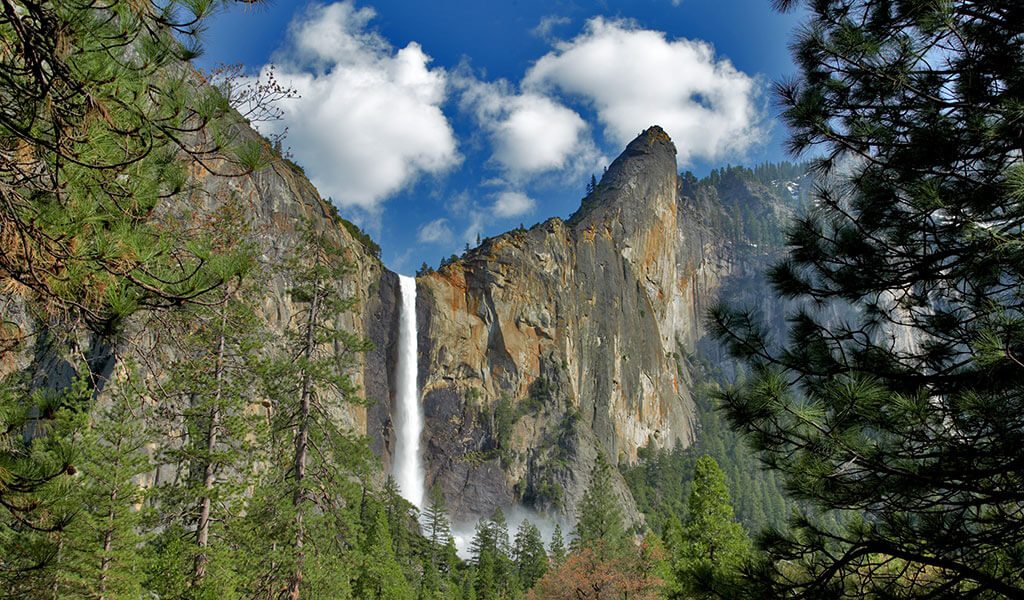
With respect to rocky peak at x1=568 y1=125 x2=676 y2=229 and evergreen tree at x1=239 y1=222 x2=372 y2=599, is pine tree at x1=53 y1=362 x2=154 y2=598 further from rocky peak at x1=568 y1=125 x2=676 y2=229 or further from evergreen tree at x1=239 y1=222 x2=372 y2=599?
rocky peak at x1=568 y1=125 x2=676 y2=229

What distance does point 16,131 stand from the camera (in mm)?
3023

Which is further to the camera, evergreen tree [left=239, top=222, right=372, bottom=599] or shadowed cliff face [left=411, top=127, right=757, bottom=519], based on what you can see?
shadowed cliff face [left=411, top=127, right=757, bottom=519]

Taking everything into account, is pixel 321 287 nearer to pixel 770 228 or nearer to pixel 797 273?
pixel 797 273

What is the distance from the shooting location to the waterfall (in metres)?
48.8

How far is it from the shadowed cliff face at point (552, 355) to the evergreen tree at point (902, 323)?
47.4m

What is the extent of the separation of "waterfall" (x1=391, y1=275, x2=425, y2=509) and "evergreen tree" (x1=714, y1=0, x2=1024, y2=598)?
148 feet

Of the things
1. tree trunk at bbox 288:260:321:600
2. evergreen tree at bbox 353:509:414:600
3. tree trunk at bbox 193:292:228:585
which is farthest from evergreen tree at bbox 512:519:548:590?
tree trunk at bbox 193:292:228:585

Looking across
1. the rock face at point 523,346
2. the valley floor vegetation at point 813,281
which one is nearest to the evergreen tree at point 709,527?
the valley floor vegetation at point 813,281

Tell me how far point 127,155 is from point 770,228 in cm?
14796

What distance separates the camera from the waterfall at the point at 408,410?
48750mm

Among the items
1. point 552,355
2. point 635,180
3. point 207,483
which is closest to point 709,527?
point 207,483

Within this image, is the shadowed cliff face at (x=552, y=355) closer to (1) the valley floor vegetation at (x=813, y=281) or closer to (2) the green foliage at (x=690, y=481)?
(2) the green foliage at (x=690, y=481)

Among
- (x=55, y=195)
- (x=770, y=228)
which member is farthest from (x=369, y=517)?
(x=770, y=228)

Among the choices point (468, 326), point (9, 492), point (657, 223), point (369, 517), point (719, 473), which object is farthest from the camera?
point (657, 223)
